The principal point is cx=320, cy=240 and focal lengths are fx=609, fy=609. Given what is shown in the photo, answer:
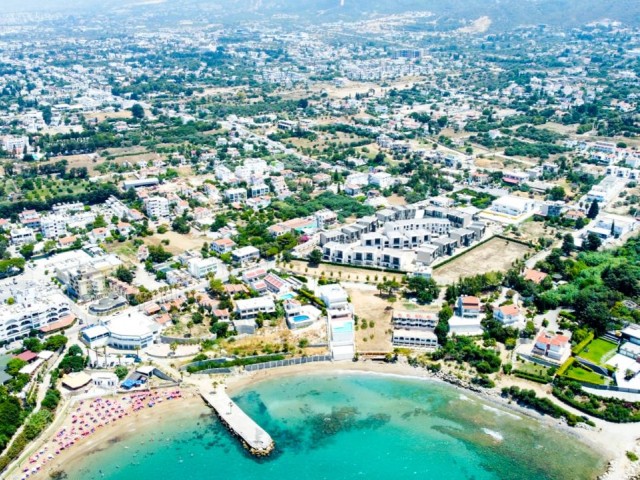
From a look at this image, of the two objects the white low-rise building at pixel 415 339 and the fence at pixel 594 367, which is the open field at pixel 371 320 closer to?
the white low-rise building at pixel 415 339

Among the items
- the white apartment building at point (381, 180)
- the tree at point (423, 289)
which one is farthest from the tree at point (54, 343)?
the white apartment building at point (381, 180)

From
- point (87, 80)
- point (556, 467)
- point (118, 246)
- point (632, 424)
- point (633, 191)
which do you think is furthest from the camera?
point (87, 80)

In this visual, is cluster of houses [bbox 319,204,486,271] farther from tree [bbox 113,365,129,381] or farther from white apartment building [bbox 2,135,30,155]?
white apartment building [bbox 2,135,30,155]

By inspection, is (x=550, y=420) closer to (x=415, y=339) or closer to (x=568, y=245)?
(x=415, y=339)

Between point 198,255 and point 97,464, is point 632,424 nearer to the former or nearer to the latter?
point 97,464

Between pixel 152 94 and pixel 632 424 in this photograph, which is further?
pixel 152 94

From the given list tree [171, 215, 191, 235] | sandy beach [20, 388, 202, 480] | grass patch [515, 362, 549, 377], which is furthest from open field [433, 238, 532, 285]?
tree [171, 215, 191, 235]

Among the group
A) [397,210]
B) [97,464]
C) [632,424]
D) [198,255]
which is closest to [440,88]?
[397,210]
